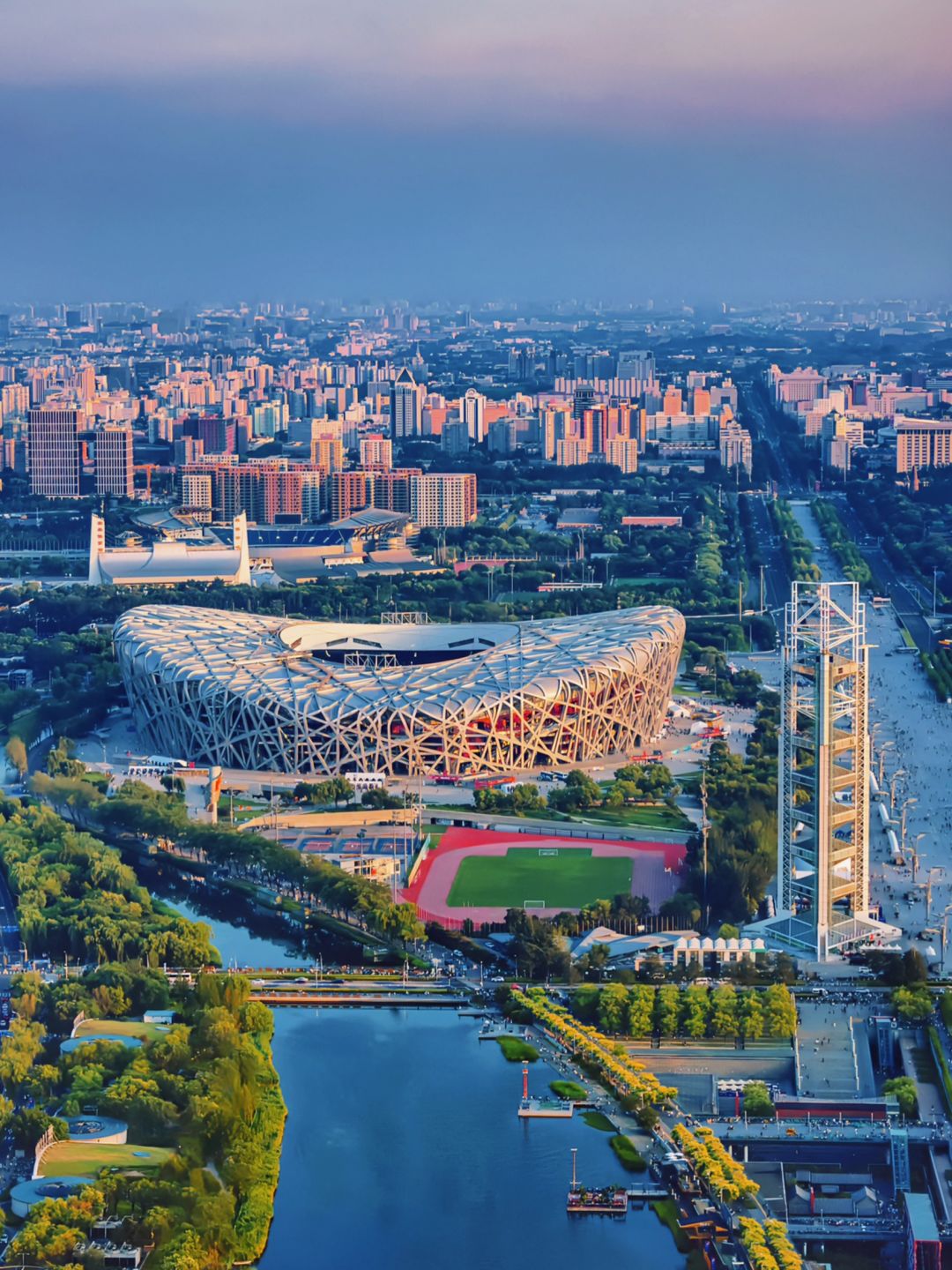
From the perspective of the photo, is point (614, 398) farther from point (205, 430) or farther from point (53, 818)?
point (53, 818)

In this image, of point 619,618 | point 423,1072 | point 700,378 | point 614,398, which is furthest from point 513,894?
point 700,378

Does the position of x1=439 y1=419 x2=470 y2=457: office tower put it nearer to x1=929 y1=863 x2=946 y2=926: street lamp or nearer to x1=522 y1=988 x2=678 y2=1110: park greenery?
x1=929 y1=863 x2=946 y2=926: street lamp

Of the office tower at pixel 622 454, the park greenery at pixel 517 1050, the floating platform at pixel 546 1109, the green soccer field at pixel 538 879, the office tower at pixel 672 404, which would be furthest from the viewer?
the office tower at pixel 672 404

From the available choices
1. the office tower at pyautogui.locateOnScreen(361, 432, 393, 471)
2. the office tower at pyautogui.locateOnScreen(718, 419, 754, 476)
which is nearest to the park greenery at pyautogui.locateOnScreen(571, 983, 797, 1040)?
the office tower at pyautogui.locateOnScreen(361, 432, 393, 471)

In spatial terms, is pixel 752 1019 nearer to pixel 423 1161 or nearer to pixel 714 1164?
pixel 714 1164

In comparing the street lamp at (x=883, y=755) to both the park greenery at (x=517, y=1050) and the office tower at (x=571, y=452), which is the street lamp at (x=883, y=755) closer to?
the park greenery at (x=517, y=1050)

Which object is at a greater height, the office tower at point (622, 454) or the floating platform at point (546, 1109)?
the office tower at point (622, 454)

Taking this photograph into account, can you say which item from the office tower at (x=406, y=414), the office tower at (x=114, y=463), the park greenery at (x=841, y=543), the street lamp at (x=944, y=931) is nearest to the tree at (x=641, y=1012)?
the street lamp at (x=944, y=931)
